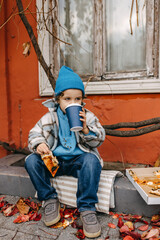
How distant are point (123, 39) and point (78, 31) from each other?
27.4 inches

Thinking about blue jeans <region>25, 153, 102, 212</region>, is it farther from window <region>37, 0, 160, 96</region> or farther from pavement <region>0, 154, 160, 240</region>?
window <region>37, 0, 160, 96</region>

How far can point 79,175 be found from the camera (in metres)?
1.70

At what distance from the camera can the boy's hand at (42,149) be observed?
65.6 inches

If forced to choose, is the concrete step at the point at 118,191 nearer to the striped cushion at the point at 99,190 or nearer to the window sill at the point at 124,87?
the striped cushion at the point at 99,190

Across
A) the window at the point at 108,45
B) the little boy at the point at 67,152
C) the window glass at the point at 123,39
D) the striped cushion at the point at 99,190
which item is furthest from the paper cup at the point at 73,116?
the window glass at the point at 123,39

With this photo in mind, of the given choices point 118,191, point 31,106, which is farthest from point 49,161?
point 31,106

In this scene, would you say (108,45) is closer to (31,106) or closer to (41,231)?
(31,106)

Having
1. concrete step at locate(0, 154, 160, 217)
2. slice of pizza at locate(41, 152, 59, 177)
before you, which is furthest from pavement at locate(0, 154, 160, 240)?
slice of pizza at locate(41, 152, 59, 177)

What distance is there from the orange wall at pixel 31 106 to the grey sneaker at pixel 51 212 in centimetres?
125

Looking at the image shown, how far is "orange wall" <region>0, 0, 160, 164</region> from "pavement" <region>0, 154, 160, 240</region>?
859 millimetres

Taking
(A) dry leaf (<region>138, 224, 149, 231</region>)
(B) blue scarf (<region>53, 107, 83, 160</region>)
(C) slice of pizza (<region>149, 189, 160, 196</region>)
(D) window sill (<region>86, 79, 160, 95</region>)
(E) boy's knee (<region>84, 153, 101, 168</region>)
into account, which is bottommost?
(A) dry leaf (<region>138, 224, 149, 231</region>)

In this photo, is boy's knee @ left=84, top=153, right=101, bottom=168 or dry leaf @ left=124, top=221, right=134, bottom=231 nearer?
dry leaf @ left=124, top=221, right=134, bottom=231

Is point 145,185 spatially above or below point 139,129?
below

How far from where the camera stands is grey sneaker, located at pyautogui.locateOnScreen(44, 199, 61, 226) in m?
1.60
